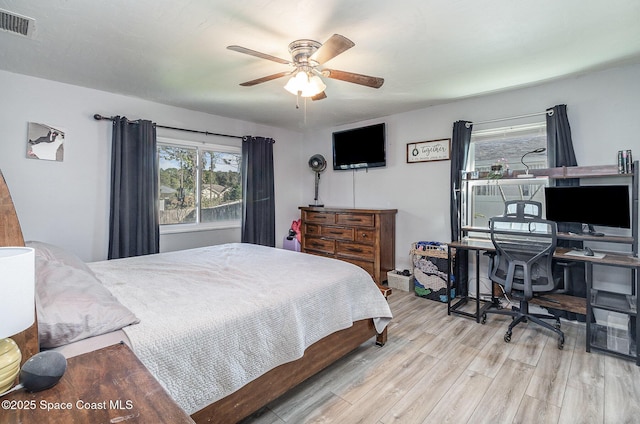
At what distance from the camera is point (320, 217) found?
4723mm

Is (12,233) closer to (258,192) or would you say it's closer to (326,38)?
(326,38)

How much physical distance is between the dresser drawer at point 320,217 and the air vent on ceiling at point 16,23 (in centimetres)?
353

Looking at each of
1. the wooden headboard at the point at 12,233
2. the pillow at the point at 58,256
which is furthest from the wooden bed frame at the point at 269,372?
the pillow at the point at 58,256

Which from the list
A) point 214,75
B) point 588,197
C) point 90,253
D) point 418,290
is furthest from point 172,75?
point 588,197

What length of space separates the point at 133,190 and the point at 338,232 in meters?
2.67

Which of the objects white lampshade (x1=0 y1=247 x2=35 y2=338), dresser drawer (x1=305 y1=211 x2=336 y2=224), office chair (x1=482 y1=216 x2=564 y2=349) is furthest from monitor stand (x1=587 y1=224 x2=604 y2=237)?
white lampshade (x1=0 y1=247 x2=35 y2=338)

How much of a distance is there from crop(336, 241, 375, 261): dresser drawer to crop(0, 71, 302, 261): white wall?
7.61ft

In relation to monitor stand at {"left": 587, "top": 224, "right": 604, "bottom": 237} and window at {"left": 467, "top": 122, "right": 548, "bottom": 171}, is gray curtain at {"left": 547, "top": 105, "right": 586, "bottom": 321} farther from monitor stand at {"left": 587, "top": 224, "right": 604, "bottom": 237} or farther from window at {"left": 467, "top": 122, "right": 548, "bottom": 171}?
window at {"left": 467, "top": 122, "right": 548, "bottom": 171}

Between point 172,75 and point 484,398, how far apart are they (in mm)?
3580

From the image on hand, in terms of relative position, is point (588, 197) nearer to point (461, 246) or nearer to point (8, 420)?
point (461, 246)

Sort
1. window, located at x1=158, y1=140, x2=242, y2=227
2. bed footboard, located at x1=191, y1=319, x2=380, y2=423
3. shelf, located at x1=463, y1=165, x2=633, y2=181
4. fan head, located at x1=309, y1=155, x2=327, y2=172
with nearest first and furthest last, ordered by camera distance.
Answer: bed footboard, located at x1=191, y1=319, x2=380, y2=423, shelf, located at x1=463, y1=165, x2=633, y2=181, window, located at x1=158, y1=140, x2=242, y2=227, fan head, located at x1=309, y1=155, x2=327, y2=172

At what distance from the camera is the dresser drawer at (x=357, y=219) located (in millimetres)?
4106

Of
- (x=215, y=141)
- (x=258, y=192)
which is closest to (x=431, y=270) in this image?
(x=258, y=192)

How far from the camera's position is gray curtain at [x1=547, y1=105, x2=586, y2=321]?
2926mm
